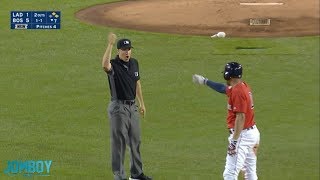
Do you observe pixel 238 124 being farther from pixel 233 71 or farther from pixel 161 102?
pixel 161 102

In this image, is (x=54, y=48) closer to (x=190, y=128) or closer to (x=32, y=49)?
(x=32, y=49)

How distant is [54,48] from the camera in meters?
20.8

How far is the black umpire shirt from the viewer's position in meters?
10.9

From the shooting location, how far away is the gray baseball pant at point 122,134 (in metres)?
10.9

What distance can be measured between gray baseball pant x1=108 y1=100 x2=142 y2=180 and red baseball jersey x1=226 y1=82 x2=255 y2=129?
58.1 inches

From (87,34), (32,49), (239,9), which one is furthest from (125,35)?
(239,9)

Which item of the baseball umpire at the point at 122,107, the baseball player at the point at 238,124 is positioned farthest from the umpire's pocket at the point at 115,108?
the baseball player at the point at 238,124

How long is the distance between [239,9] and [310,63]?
24.3 feet

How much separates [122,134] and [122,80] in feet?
2.47

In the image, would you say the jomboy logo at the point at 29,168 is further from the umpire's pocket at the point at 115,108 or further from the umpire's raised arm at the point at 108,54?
the umpire's raised arm at the point at 108,54
